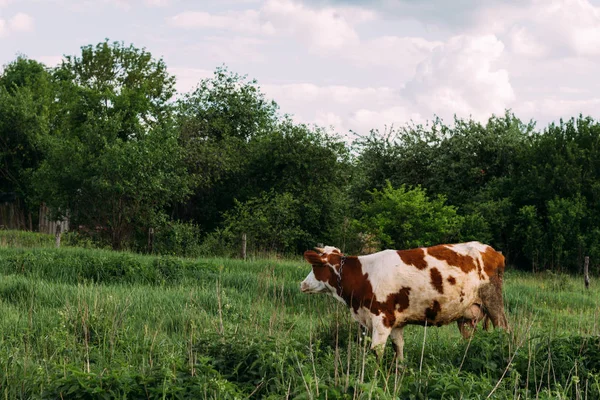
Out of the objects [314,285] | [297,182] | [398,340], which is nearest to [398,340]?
[398,340]

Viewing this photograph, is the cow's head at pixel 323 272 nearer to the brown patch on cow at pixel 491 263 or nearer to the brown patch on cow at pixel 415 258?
the brown patch on cow at pixel 415 258

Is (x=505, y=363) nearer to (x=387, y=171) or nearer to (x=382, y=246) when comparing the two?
(x=382, y=246)

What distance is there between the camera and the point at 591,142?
93.4ft

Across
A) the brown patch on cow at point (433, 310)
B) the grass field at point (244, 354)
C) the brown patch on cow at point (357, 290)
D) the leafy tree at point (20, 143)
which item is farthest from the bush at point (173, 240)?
the brown patch on cow at point (433, 310)

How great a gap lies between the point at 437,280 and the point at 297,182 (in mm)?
21578

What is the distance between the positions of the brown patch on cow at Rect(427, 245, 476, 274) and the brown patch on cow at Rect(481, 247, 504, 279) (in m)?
0.27

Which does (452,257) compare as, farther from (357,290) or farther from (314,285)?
(314,285)

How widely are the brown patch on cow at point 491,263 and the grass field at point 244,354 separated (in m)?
0.70

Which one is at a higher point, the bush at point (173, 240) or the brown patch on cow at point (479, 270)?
the brown patch on cow at point (479, 270)

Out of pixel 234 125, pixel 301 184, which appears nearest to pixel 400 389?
pixel 301 184

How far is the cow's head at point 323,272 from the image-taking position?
929cm

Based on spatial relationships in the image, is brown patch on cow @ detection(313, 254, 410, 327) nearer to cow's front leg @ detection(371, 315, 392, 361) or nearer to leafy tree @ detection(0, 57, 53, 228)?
cow's front leg @ detection(371, 315, 392, 361)

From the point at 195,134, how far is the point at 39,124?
456 inches

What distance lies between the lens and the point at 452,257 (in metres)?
9.06
